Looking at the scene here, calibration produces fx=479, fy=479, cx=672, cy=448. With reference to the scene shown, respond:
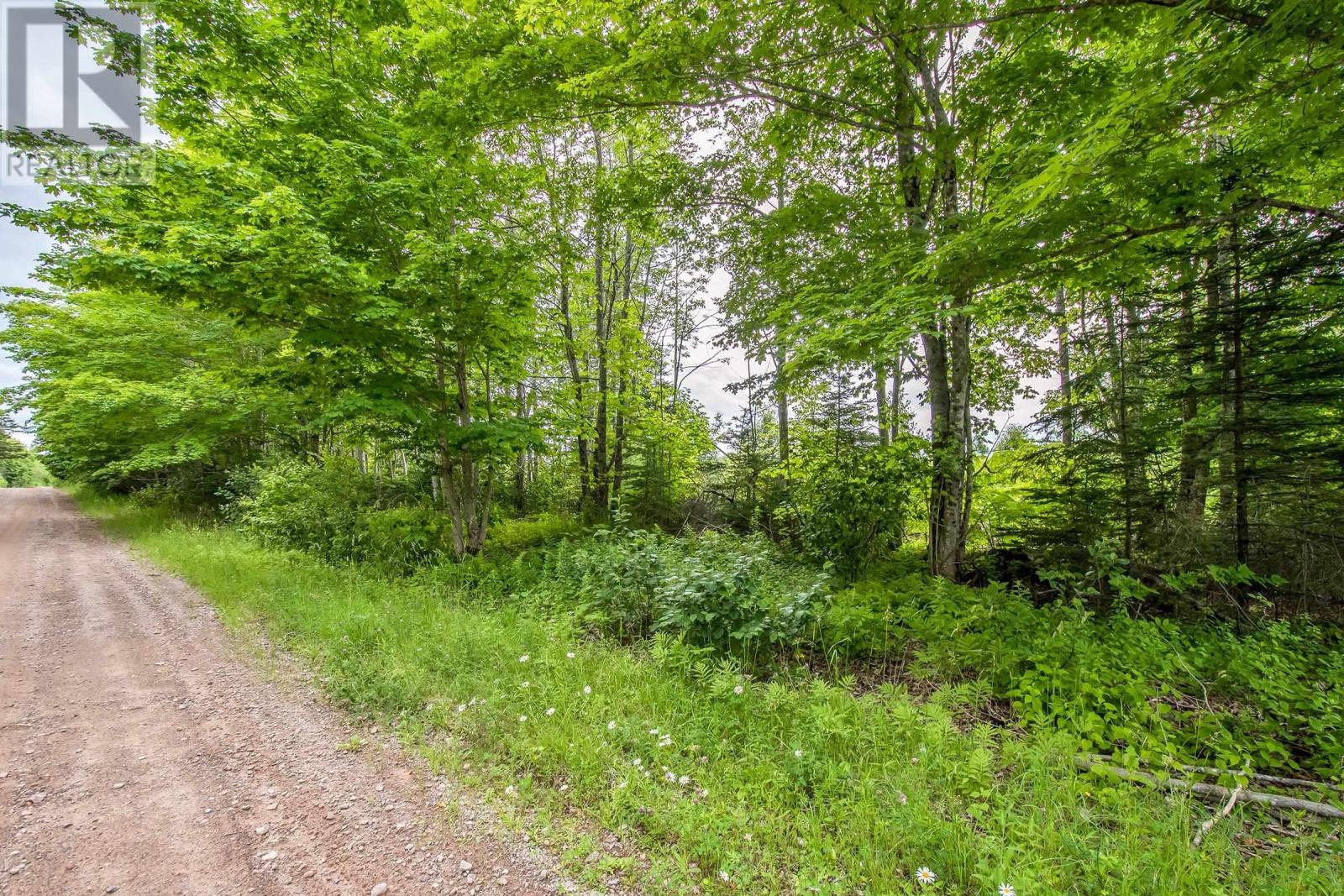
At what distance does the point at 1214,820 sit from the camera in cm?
238

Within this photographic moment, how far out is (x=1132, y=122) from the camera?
10.1 feet

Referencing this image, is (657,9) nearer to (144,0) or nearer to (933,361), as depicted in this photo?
(933,361)

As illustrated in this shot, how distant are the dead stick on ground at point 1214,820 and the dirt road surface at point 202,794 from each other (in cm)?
314

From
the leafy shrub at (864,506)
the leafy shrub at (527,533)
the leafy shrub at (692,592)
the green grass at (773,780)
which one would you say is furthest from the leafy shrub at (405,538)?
the leafy shrub at (864,506)

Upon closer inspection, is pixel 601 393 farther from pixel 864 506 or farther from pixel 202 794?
pixel 202 794

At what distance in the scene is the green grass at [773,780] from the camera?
2229 mm

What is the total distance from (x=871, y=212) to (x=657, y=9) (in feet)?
12.0

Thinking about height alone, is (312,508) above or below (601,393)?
below

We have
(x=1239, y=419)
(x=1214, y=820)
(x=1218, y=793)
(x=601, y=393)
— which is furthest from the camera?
(x=601, y=393)

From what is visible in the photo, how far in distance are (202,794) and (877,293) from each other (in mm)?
6961

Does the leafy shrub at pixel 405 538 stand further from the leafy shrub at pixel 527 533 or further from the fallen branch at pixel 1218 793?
the fallen branch at pixel 1218 793

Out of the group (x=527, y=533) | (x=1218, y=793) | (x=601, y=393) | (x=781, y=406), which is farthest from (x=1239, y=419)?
(x=527, y=533)

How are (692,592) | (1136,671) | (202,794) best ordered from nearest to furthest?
1. (202,794)
2. (1136,671)
3. (692,592)

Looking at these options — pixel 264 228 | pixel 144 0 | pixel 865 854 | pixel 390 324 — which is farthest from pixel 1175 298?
pixel 144 0
